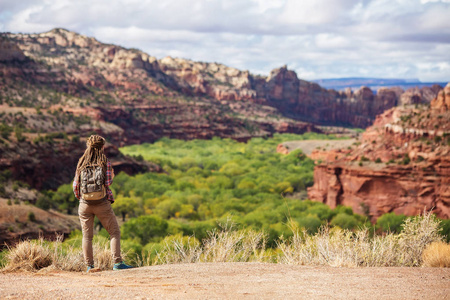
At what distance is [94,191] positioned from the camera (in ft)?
26.2

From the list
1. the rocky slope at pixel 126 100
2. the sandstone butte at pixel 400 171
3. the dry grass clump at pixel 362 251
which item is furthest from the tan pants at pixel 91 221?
the rocky slope at pixel 126 100

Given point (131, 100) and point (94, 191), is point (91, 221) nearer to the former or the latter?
point (94, 191)

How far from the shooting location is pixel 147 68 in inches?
5714

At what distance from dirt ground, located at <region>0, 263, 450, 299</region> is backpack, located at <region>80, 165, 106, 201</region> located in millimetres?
1245

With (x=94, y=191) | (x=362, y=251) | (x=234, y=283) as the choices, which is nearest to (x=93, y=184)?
(x=94, y=191)

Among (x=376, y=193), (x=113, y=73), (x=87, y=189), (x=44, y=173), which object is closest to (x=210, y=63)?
(x=113, y=73)

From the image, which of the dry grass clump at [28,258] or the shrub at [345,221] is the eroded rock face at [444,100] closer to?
the shrub at [345,221]

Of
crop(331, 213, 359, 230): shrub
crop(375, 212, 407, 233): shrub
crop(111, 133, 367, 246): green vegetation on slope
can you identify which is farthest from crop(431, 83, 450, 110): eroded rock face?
crop(331, 213, 359, 230): shrub

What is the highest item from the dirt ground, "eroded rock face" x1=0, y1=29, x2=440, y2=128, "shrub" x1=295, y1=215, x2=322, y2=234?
"eroded rock face" x1=0, y1=29, x2=440, y2=128

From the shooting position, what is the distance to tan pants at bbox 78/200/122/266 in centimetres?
816

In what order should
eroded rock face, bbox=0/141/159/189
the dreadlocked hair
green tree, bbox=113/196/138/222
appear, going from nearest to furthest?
the dreadlocked hair
green tree, bbox=113/196/138/222
eroded rock face, bbox=0/141/159/189

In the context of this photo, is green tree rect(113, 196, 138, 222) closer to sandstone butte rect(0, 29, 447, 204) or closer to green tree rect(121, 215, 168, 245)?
sandstone butte rect(0, 29, 447, 204)

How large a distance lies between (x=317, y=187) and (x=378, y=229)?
12.9 m

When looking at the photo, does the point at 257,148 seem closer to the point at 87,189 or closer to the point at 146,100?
the point at 146,100
